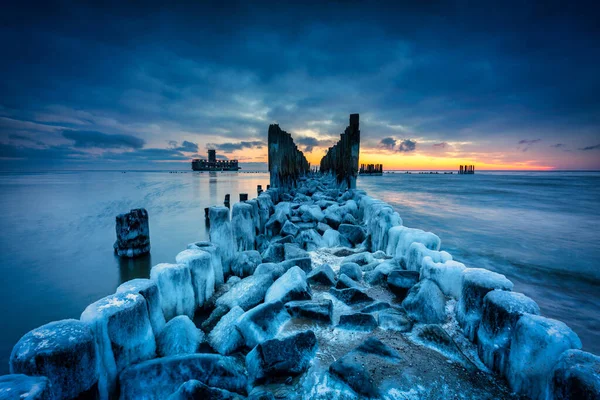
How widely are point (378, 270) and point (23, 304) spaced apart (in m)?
4.55

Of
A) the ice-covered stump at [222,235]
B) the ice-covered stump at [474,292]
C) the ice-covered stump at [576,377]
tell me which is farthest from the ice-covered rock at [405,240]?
the ice-covered stump at [222,235]

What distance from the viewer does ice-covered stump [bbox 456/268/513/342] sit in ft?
5.82

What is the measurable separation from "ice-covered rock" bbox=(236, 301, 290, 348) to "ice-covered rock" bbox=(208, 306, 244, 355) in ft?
0.15

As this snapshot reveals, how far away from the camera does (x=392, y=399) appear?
1366mm

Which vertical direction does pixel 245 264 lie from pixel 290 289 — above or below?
below

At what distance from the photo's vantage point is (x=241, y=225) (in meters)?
4.06

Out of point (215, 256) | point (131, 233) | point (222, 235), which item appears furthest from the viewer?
point (131, 233)

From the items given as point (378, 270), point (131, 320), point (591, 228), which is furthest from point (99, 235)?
point (591, 228)

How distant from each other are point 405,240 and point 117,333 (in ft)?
8.99

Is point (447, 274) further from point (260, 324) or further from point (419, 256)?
point (260, 324)

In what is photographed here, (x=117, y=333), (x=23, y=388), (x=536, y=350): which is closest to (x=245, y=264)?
(x=117, y=333)

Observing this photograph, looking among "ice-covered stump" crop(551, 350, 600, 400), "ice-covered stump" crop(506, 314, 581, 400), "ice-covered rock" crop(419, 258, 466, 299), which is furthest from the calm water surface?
"ice-covered stump" crop(551, 350, 600, 400)

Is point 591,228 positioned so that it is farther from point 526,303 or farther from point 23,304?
point 23,304

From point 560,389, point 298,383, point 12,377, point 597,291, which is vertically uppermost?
point 12,377
